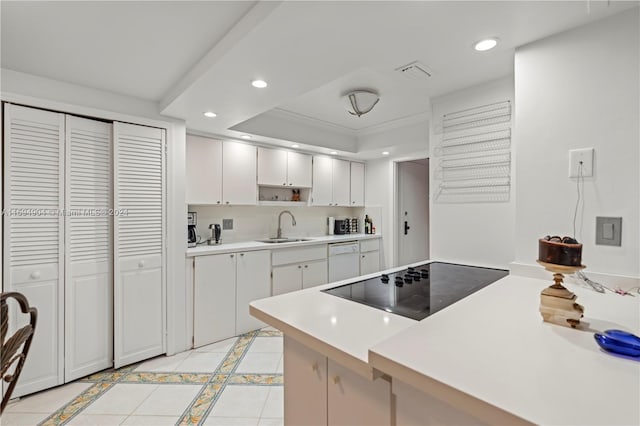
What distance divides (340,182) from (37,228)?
3.28 metres

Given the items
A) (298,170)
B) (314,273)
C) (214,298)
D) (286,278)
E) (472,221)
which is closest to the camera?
(472,221)

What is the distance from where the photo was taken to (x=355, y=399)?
2.93ft

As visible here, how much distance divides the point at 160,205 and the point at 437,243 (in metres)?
2.31

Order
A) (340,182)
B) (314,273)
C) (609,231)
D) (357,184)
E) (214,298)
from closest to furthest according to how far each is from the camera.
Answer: (609,231)
(214,298)
(314,273)
(340,182)
(357,184)

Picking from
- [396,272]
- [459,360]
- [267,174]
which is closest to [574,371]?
[459,360]

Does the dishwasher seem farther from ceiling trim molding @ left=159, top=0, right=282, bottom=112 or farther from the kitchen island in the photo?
the kitchen island

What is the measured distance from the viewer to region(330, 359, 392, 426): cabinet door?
817mm

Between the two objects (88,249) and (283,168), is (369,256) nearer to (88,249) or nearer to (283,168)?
(283,168)

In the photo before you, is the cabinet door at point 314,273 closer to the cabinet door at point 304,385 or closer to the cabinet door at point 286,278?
the cabinet door at point 286,278

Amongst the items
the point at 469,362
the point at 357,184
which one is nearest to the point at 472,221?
the point at 469,362

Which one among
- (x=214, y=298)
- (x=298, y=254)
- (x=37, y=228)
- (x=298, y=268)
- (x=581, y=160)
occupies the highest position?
(x=581, y=160)

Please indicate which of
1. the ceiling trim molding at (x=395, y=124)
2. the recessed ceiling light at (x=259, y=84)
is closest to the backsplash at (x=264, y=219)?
the ceiling trim molding at (x=395, y=124)

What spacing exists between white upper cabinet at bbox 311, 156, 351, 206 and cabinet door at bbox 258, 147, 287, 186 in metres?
0.52

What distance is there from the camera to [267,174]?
11.5 ft
